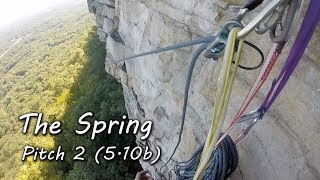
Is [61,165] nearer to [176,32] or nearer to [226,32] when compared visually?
[176,32]

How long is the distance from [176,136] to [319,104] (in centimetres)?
215

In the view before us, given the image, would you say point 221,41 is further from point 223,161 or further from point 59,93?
point 59,93

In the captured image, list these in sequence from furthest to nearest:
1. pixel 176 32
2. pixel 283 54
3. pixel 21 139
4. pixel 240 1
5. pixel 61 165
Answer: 1. pixel 21 139
2. pixel 61 165
3. pixel 176 32
4. pixel 240 1
5. pixel 283 54

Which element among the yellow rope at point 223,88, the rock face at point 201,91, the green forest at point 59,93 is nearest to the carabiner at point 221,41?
the yellow rope at point 223,88

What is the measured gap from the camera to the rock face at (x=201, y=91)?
7.14 feet

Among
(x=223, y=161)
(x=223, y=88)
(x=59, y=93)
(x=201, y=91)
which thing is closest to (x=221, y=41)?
(x=223, y=88)

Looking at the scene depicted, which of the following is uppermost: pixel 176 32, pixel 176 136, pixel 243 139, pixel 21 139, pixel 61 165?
pixel 176 32

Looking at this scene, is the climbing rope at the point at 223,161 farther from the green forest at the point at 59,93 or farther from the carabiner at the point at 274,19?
the green forest at the point at 59,93

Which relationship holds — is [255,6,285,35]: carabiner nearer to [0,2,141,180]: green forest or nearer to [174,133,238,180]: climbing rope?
[174,133,238,180]: climbing rope

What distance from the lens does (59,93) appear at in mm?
21844

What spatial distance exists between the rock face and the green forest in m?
5.76

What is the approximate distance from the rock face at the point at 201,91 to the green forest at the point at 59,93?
18.9 feet

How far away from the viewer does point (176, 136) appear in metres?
4.06

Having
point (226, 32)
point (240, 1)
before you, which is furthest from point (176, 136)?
point (226, 32)
